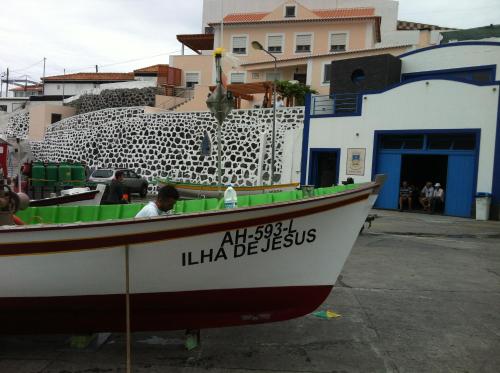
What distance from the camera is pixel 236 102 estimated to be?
93.1 ft

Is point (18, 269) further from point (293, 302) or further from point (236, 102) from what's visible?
point (236, 102)

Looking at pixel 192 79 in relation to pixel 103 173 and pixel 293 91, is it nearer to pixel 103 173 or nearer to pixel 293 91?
pixel 293 91

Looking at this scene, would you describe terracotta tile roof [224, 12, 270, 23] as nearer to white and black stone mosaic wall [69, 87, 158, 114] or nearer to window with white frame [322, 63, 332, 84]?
white and black stone mosaic wall [69, 87, 158, 114]

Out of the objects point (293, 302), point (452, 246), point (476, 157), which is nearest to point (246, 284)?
point (293, 302)

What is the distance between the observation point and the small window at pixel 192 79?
37656 mm

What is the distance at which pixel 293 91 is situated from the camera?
82.2 feet

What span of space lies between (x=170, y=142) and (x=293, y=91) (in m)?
7.68

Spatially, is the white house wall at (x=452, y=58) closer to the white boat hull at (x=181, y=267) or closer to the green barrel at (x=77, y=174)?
the green barrel at (x=77, y=174)

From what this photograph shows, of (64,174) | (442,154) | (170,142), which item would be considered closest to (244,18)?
(170,142)

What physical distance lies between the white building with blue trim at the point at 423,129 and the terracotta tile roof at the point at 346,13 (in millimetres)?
15399

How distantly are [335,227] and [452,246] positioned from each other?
7.71 meters

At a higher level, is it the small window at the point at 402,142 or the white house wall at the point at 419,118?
the white house wall at the point at 419,118

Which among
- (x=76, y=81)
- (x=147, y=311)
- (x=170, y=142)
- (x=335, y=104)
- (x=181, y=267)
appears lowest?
(x=147, y=311)

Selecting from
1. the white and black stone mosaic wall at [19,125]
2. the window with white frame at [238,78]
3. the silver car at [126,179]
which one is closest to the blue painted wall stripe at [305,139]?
the silver car at [126,179]
